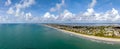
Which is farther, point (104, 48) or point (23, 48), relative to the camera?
point (104, 48)

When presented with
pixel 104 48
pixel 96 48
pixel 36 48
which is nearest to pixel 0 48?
pixel 36 48

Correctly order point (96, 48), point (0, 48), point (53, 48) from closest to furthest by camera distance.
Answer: point (0, 48), point (53, 48), point (96, 48)

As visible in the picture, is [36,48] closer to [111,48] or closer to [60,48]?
[60,48]

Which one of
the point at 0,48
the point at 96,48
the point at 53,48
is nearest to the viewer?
the point at 0,48

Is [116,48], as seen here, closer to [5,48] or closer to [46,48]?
[46,48]

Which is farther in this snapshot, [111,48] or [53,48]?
[111,48]

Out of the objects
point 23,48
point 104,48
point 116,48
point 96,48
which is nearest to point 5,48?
point 23,48

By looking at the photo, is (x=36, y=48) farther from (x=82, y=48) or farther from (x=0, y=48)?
(x=82, y=48)

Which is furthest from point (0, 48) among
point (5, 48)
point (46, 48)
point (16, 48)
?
point (46, 48)
